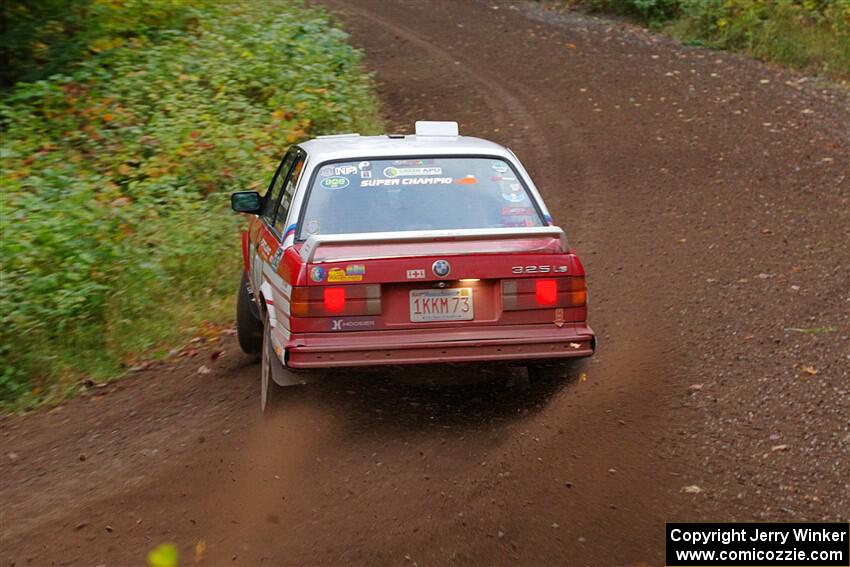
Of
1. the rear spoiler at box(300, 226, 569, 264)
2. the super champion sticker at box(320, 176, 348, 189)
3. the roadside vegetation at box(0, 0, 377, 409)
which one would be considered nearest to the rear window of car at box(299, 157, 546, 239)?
the super champion sticker at box(320, 176, 348, 189)

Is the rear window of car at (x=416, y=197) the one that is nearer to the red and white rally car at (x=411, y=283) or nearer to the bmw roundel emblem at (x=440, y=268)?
the red and white rally car at (x=411, y=283)

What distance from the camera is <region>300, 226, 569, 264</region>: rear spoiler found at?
5.88 m

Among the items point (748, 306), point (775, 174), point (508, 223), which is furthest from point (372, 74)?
point (508, 223)

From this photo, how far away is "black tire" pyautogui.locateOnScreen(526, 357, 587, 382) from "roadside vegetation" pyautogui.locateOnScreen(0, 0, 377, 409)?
3569 millimetres

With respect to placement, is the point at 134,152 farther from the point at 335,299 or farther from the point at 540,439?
the point at 540,439

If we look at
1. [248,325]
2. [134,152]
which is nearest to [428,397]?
[248,325]

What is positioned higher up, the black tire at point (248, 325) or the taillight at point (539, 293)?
the taillight at point (539, 293)

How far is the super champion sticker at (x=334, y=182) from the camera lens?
6.53m

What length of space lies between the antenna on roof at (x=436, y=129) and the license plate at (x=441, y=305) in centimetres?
175

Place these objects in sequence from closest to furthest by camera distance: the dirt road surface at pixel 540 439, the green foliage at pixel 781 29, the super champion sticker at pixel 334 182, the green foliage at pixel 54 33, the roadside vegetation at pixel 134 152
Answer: the dirt road surface at pixel 540 439
the super champion sticker at pixel 334 182
the roadside vegetation at pixel 134 152
the green foliage at pixel 54 33
the green foliage at pixel 781 29

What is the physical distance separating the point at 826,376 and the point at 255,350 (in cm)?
404

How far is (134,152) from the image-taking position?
42.7ft

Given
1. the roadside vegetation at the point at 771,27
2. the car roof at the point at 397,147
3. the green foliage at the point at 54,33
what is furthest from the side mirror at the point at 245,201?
the roadside vegetation at the point at 771,27

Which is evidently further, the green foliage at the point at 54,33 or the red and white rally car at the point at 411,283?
the green foliage at the point at 54,33
